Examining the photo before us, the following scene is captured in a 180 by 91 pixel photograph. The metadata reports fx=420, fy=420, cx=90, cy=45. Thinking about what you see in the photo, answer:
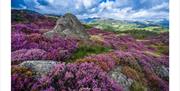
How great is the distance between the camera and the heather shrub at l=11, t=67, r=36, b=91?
668cm

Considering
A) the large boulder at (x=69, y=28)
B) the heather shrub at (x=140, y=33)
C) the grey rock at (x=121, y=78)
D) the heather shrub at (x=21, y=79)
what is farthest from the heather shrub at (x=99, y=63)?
the heather shrub at (x=140, y=33)

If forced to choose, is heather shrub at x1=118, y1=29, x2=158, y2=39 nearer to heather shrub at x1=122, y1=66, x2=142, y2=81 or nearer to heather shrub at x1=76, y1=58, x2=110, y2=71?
heather shrub at x1=122, y1=66, x2=142, y2=81

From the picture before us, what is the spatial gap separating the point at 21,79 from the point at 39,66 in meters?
0.36

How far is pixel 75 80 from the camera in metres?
6.71

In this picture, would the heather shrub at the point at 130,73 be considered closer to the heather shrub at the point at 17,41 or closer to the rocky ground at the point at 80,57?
the rocky ground at the point at 80,57

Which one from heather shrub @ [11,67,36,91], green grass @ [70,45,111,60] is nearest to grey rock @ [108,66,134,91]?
green grass @ [70,45,111,60]

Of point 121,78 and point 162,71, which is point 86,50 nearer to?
point 121,78

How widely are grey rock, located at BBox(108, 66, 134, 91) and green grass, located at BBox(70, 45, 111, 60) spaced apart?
62 centimetres

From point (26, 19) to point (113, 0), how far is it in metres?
1.66

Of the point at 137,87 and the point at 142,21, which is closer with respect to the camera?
the point at 137,87

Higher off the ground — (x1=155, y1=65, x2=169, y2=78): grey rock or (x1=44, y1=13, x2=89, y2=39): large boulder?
(x1=44, y1=13, x2=89, y2=39): large boulder

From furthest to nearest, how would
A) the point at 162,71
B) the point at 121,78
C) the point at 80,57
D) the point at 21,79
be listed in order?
the point at 162,71 → the point at 80,57 → the point at 121,78 → the point at 21,79

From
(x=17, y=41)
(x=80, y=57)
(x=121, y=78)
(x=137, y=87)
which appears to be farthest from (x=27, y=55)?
(x=137, y=87)
